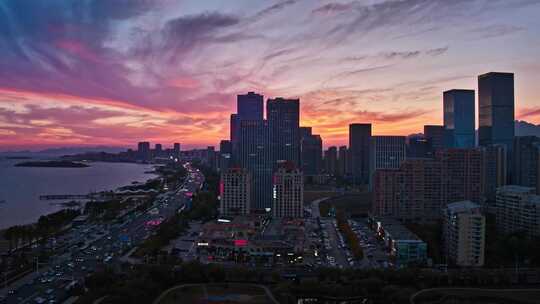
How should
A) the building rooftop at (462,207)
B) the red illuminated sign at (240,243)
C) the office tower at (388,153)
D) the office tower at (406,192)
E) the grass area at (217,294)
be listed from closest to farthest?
1. the grass area at (217,294)
2. the building rooftop at (462,207)
3. the red illuminated sign at (240,243)
4. the office tower at (406,192)
5. the office tower at (388,153)

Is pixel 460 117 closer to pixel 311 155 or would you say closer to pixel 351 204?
pixel 311 155

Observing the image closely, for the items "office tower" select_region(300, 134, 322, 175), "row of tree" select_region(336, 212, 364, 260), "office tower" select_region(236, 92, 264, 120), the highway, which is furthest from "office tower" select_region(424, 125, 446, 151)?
the highway

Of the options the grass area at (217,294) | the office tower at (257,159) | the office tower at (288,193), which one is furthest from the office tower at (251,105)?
the grass area at (217,294)

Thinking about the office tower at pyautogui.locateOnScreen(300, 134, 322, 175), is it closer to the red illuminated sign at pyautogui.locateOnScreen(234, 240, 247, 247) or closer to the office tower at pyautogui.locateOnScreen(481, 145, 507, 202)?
the office tower at pyautogui.locateOnScreen(481, 145, 507, 202)

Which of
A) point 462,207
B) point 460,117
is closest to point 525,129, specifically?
point 460,117

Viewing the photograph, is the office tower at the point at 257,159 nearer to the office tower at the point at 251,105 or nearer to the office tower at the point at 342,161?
the office tower at the point at 251,105

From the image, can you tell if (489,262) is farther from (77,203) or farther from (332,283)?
(77,203)
